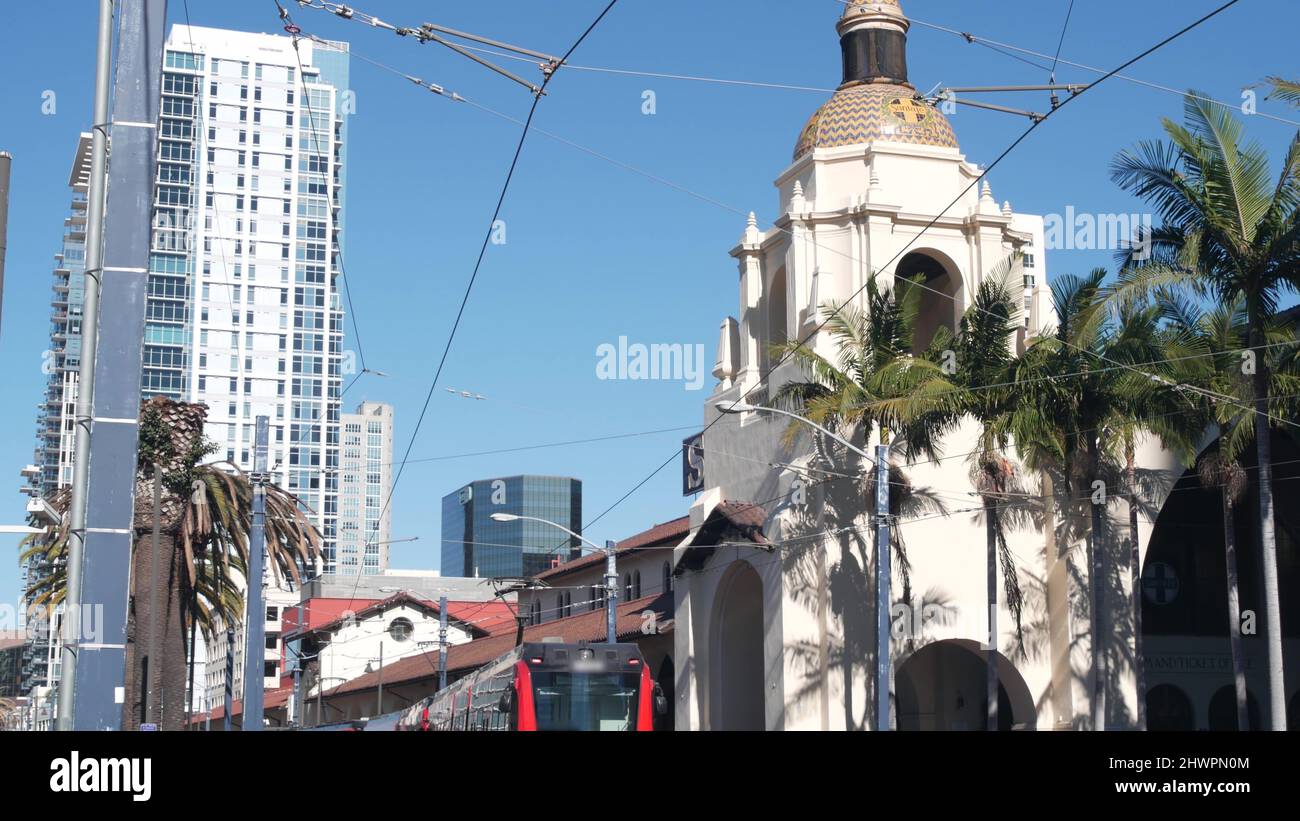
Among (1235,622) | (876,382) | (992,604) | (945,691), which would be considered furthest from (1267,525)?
(945,691)

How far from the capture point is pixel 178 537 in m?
38.9

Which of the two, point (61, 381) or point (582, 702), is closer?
point (582, 702)

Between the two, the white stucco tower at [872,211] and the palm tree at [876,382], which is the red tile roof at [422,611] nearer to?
the white stucco tower at [872,211]

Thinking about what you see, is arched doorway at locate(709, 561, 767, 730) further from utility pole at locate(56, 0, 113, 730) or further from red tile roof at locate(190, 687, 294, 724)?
red tile roof at locate(190, 687, 294, 724)

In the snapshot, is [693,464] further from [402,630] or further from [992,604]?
[402,630]

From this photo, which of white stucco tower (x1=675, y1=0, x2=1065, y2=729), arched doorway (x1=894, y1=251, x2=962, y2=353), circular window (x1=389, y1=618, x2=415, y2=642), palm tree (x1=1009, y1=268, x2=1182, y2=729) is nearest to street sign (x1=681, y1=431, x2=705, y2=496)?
white stucco tower (x1=675, y1=0, x2=1065, y2=729)

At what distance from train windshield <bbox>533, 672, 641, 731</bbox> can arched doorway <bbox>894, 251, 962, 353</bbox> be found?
53.5ft

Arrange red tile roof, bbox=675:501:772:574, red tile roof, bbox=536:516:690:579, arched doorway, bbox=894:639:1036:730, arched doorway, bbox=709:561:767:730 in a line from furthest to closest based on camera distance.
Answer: red tile roof, bbox=536:516:690:579, arched doorway, bbox=709:561:767:730, arched doorway, bbox=894:639:1036:730, red tile roof, bbox=675:501:772:574

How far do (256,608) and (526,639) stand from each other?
28761 mm

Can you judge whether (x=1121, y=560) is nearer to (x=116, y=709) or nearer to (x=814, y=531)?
(x=814, y=531)

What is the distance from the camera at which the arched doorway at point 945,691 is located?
39156 millimetres

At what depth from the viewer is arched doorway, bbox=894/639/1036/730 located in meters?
39.2

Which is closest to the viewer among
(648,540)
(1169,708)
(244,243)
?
(1169,708)

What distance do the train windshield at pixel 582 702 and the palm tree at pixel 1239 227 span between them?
12035 mm
